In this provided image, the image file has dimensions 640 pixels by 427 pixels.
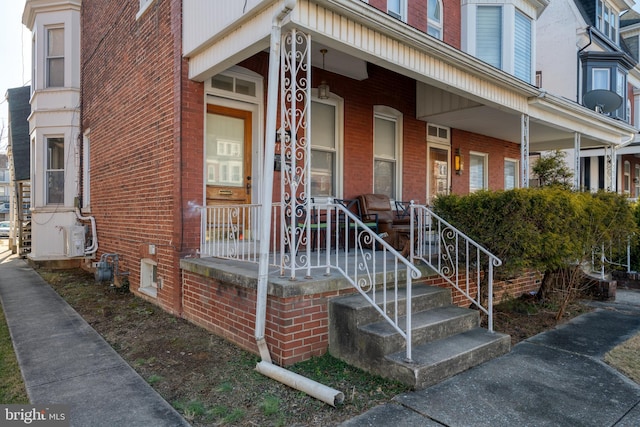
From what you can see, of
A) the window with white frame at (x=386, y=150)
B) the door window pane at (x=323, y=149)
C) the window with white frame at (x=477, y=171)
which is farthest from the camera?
the window with white frame at (x=477, y=171)

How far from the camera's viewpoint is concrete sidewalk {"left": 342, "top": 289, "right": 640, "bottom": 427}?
9.09 feet

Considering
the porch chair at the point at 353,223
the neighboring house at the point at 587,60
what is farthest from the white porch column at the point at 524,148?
the neighboring house at the point at 587,60

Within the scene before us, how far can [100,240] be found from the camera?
27.0 feet

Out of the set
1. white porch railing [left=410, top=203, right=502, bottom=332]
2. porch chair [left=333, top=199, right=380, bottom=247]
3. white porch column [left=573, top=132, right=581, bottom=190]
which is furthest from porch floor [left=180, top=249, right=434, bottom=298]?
white porch column [left=573, top=132, right=581, bottom=190]

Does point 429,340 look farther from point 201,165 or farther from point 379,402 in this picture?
point 201,165

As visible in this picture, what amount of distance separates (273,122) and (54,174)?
865cm

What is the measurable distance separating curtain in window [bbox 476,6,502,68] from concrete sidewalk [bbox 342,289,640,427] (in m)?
5.70

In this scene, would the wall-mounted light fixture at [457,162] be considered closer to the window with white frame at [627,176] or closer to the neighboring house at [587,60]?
the neighboring house at [587,60]

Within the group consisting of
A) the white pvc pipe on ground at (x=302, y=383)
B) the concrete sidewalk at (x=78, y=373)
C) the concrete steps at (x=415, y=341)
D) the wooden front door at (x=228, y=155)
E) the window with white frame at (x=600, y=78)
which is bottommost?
the concrete sidewalk at (x=78, y=373)

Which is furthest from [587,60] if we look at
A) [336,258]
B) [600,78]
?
[336,258]

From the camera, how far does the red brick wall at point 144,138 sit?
16.9ft

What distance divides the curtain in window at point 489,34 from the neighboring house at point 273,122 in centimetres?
3

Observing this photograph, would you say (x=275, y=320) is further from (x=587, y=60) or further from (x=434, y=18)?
(x=587, y=60)

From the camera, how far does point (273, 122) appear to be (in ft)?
12.1
